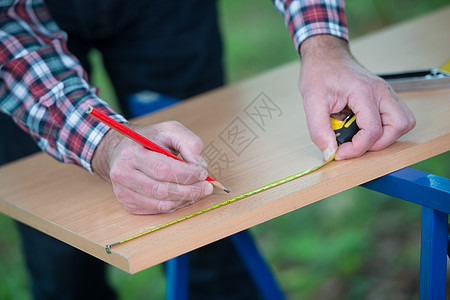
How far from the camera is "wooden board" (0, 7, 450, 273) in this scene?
80 centimetres

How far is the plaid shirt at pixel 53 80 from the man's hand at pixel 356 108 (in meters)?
0.17

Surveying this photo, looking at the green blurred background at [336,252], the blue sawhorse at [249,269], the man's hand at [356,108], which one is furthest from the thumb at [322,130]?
the green blurred background at [336,252]

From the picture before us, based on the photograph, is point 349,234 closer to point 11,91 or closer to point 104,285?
point 104,285

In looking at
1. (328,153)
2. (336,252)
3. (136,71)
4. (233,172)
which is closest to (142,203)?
(233,172)

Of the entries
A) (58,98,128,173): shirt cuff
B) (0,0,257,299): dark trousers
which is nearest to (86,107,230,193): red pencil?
(58,98,128,173): shirt cuff

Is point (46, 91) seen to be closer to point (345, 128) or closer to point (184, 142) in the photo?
point (184, 142)

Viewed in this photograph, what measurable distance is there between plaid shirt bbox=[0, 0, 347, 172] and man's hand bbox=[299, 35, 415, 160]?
17 cm

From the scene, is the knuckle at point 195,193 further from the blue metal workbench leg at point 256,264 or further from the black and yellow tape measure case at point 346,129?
the blue metal workbench leg at point 256,264

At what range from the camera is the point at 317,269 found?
2.15 m

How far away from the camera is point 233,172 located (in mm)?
974

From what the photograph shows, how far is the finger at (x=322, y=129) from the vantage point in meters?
0.93

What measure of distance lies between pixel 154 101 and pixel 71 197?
59 centimetres

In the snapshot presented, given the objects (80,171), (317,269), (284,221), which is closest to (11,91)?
(80,171)

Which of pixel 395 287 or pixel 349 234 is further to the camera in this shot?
pixel 349 234
